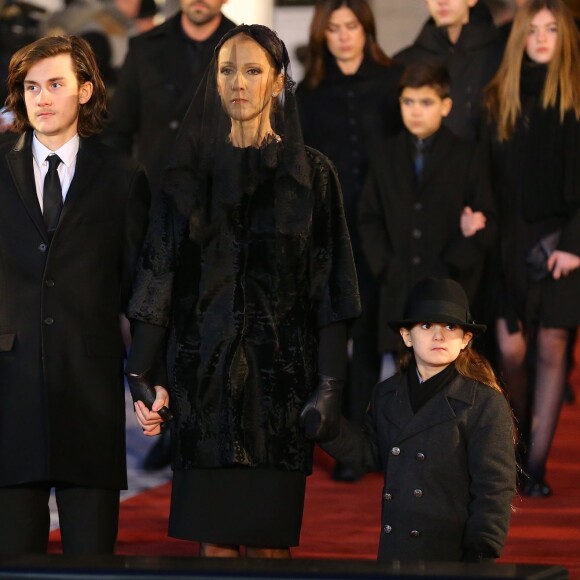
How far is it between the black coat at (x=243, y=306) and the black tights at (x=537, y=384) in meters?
2.79

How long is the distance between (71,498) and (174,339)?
1.71 feet

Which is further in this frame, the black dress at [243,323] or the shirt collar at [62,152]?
the shirt collar at [62,152]

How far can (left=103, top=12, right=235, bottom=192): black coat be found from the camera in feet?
24.8

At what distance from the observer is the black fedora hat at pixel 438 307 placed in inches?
180

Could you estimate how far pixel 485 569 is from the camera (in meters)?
3.46

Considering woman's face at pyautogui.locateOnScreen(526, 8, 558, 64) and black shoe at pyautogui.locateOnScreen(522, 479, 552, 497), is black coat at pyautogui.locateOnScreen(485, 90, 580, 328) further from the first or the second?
black shoe at pyautogui.locateOnScreen(522, 479, 552, 497)

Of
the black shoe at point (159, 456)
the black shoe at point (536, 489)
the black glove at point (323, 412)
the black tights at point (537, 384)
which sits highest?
the black glove at point (323, 412)

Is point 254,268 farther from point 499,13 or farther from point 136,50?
point 499,13

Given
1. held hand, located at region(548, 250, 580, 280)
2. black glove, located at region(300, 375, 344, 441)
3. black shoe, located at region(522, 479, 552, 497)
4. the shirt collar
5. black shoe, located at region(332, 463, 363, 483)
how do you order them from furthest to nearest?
black shoe, located at region(332, 463, 363, 483) → black shoe, located at region(522, 479, 552, 497) → held hand, located at region(548, 250, 580, 280) → the shirt collar → black glove, located at region(300, 375, 344, 441)

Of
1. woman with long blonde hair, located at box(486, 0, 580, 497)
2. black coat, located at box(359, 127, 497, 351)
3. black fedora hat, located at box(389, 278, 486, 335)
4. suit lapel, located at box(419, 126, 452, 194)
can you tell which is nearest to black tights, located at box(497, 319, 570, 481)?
woman with long blonde hair, located at box(486, 0, 580, 497)

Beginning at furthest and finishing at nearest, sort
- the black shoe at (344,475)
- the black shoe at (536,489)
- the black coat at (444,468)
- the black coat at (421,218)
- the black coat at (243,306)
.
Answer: the black shoe at (344,475), the black coat at (421,218), the black shoe at (536,489), the black coat at (243,306), the black coat at (444,468)

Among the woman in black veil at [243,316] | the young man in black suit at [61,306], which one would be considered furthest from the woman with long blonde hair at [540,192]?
the young man in black suit at [61,306]

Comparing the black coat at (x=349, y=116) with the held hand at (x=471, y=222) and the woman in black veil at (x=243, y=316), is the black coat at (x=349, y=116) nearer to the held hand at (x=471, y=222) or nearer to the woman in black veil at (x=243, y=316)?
the held hand at (x=471, y=222)

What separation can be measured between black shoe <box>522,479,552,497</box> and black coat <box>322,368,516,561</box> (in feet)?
8.82
